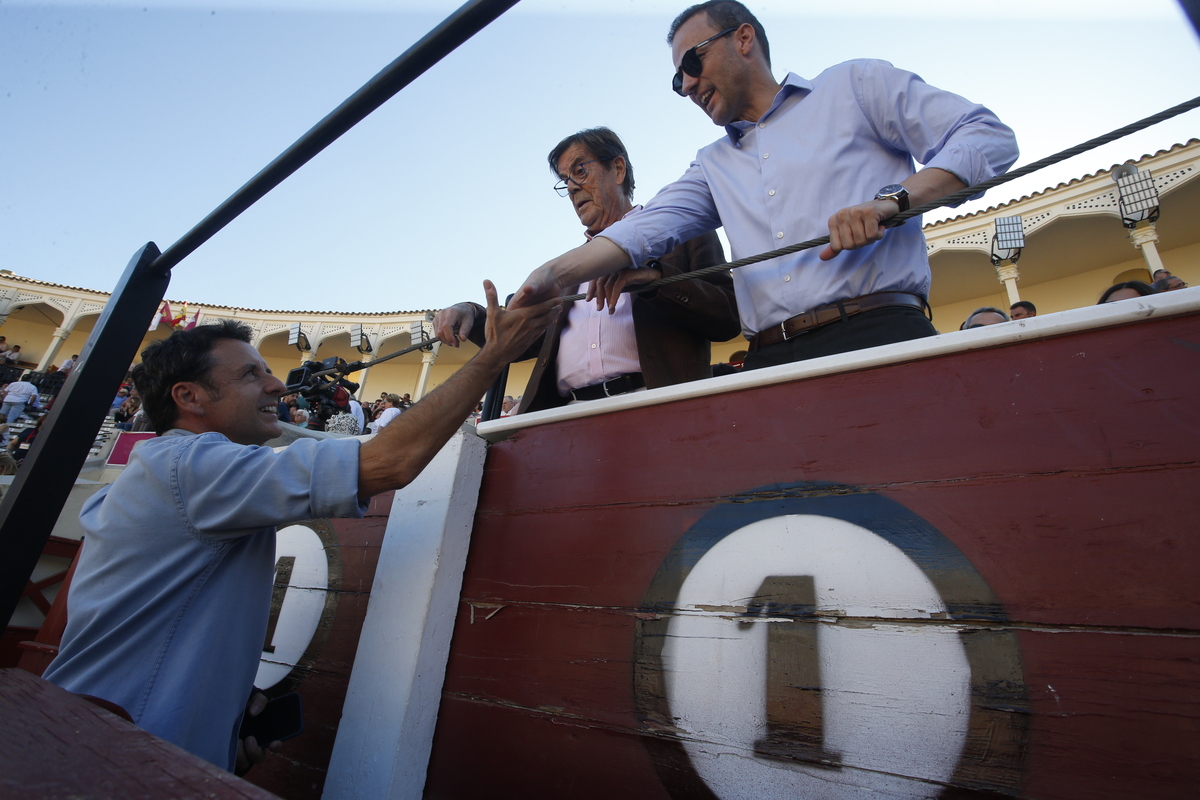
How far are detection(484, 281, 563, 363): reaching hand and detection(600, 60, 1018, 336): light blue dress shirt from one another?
29 centimetres

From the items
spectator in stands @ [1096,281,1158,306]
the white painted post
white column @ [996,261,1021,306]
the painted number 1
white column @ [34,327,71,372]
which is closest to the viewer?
the painted number 1

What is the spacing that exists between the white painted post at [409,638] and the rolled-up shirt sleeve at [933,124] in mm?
1314

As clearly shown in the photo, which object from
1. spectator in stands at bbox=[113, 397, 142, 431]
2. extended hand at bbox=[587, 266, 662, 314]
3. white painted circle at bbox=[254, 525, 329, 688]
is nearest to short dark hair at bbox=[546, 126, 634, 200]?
extended hand at bbox=[587, 266, 662, 314]

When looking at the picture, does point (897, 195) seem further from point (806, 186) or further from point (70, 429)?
point (70, 429)

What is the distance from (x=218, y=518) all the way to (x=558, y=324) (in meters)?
1.19

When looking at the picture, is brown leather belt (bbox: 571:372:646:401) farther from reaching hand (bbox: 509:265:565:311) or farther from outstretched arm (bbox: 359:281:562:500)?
outstretched arm (bbox: 359:281:562:500)

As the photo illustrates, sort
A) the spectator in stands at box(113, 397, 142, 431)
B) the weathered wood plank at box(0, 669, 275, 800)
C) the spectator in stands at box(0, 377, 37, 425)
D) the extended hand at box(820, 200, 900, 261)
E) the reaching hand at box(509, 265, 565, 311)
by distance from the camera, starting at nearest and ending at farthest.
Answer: the weathered wood plank at box(0, 669, 275, 800) → the extended hand at box(820, 200, 900, 261) → the reaching hand at box(509, 265, 565, 311) → the spectator in stands at box(113, 397, 142, 431) → the spectator in stands at box(0, 377, 37, 425)

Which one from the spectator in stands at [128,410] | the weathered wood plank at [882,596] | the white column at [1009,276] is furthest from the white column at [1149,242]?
the spectator in stands at [128,410]

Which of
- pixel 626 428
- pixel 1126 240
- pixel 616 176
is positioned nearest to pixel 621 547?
pixel 626 428

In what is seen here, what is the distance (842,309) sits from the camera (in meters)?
1.33

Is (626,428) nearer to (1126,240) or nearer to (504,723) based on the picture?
(504,723)

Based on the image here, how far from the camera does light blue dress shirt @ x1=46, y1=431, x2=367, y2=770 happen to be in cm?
124

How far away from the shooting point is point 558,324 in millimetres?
2123

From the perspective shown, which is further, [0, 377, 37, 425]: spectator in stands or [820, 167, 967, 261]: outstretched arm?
[0, 377, 37, 425]: spectator in stands
